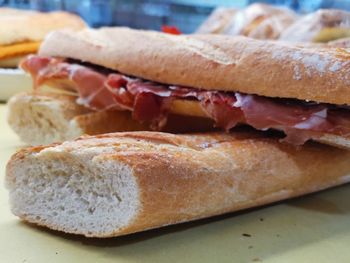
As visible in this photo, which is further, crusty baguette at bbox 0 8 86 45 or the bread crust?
crusty baguette at bbox 0 8 86 45

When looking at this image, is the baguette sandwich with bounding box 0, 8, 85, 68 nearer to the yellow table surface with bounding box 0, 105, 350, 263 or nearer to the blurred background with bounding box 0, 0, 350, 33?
the blurred background with bounding box 0, 0, 350, 33

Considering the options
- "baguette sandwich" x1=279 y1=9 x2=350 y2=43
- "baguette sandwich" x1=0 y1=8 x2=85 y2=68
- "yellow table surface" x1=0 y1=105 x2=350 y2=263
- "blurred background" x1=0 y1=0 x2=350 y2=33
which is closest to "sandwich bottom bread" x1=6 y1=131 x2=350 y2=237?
"yellow table surface" x1=0 y1=105 x2=350 y2=263

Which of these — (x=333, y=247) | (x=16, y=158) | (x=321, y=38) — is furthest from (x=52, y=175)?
(x=321, y=38)

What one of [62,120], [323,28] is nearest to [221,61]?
[62,120]

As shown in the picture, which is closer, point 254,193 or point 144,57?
point 254,193

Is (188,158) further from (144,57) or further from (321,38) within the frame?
(321,38)

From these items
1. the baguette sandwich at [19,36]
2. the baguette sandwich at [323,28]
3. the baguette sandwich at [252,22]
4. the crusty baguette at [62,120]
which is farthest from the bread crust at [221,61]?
the baguette sandwich at [252,22]
